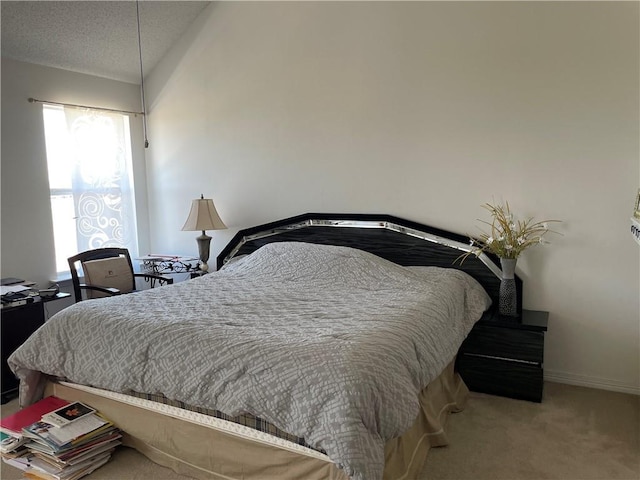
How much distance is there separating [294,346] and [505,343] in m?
1.59

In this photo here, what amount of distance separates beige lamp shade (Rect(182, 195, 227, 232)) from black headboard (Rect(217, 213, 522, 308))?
0.75 feet

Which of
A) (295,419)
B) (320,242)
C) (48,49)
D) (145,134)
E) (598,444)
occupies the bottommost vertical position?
(598,444)

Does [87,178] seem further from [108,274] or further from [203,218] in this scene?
[203,218]

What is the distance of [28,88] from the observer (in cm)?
374

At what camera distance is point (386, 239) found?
3.62m

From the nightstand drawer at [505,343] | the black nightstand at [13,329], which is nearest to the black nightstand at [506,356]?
the nightstand drawer at [505,343]

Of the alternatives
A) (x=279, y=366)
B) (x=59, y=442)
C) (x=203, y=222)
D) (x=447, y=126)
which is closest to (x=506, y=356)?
(x=447, y=126)

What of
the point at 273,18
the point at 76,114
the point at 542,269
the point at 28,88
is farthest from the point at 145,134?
the point at 542,269

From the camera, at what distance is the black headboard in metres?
3.32

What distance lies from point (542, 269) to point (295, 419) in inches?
83.8

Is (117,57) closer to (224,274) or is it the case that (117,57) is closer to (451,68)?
(224,274)

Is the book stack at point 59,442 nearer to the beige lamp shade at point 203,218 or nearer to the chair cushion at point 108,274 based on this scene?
the chair cushion at point 108,274

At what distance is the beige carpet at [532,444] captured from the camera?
7.38 feet

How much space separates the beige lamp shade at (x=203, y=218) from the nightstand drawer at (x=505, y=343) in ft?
7.28
